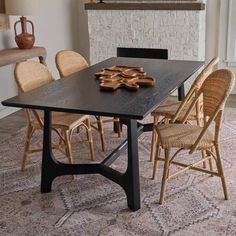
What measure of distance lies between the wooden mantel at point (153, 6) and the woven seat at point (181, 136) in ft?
8.38

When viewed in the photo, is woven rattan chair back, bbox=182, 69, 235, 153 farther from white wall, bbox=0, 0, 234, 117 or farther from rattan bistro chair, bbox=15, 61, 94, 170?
white wall, bbox=0, 0, 234, 117

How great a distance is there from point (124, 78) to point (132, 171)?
2.39 ft

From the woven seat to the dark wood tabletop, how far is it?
11.1 inches

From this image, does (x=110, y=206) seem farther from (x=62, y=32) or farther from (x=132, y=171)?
(x=62, y=32)

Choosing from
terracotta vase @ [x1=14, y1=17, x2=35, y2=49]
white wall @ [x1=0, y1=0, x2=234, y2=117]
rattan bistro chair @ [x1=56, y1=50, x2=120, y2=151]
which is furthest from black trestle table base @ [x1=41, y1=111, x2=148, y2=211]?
white wall @ [x1=0, y1=0, x2=234, y2=117]

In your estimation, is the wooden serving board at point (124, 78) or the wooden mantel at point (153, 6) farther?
the wooden mantel at point (153, 6)

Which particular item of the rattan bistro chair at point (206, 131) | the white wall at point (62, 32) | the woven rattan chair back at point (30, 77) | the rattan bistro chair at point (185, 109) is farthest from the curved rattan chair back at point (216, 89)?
the white wall at point (62, 32)

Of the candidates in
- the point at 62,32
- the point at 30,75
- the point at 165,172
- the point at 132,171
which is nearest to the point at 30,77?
the point at 30,75

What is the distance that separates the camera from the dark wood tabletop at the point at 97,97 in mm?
2254

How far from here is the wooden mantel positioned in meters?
4.90

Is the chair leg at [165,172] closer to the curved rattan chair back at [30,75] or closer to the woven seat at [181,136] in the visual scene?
the woven seat at [181,136]

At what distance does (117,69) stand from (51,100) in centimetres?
85

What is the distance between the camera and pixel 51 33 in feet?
17.6

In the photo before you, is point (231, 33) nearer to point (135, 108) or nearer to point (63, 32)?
point (63, 32)
